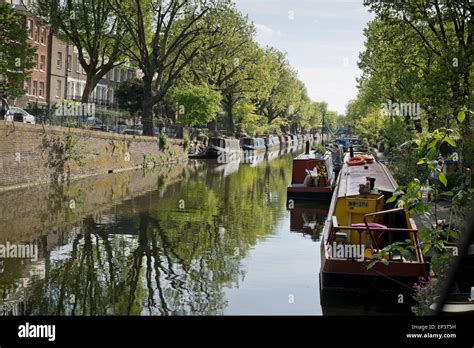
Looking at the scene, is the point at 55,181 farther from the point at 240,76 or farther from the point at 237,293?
the point at 240,76

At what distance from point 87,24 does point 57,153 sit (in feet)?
44.9

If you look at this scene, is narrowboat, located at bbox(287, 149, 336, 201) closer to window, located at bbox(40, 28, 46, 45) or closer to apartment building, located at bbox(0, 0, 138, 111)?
apartment building, located at bbox(0, 0, 138, 111)

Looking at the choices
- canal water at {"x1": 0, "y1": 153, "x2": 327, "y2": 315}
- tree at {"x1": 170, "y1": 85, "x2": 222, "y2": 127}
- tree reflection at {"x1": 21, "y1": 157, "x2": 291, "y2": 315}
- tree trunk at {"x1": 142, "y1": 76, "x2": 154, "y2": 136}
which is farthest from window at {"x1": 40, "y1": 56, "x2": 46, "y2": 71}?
tree reflection at {"x1": 21, "y1": 157, "x2": 291, "y2": 315}

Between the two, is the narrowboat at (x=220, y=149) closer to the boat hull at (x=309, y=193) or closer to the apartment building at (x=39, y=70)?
the apartment building at (x=39, y=70)

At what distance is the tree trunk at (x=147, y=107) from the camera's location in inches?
1553

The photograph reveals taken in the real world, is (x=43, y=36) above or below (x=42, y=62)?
above

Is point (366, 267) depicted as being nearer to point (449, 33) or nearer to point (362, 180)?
point (362, 180)

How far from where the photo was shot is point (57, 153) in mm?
26250

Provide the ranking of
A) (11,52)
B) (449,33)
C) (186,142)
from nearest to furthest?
(449,33), (11,52), (186,142)

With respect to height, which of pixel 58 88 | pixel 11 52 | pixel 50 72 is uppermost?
pixel 50 72

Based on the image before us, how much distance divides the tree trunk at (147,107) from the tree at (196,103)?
6600 millimetres

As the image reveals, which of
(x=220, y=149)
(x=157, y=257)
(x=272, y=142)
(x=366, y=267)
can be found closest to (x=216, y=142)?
(x=220, y=149)

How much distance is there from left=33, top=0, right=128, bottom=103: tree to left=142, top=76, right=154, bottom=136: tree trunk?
2.64 m

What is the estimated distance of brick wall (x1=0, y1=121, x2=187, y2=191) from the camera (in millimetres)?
22250
